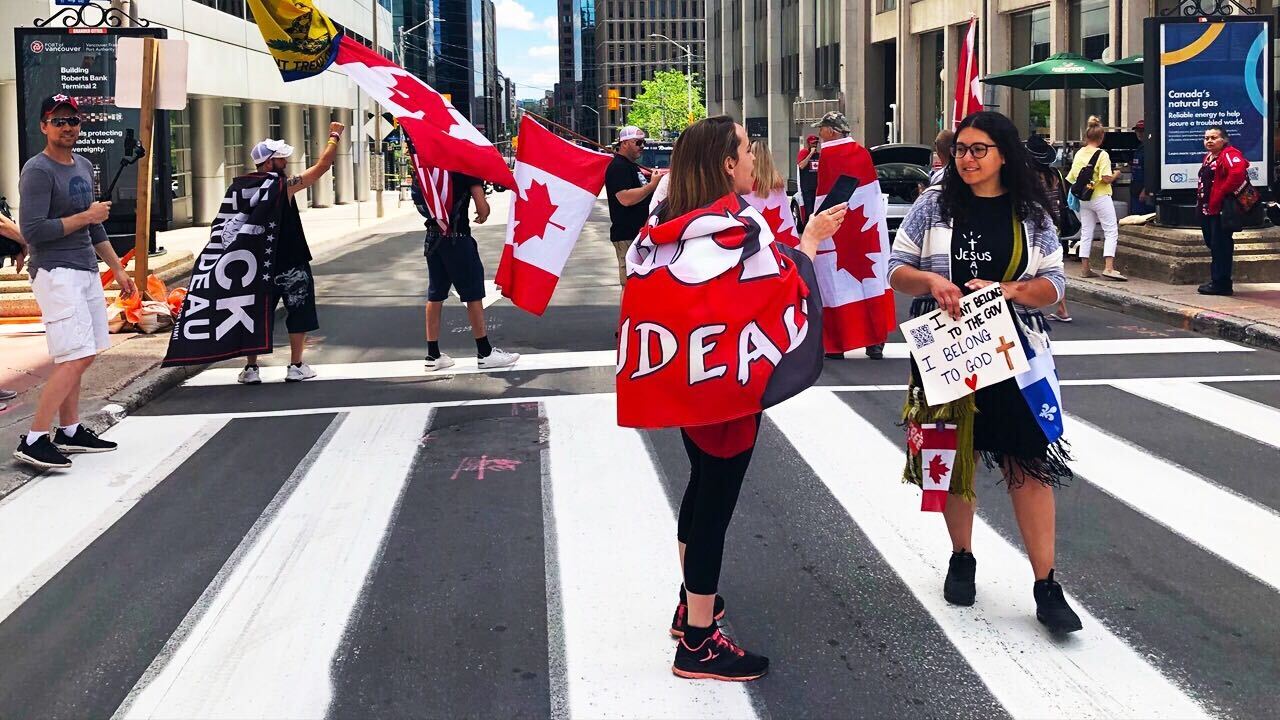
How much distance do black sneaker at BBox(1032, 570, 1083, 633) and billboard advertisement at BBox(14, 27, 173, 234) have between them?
13532 mm

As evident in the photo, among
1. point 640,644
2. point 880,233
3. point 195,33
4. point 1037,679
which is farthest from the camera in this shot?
point 195,33

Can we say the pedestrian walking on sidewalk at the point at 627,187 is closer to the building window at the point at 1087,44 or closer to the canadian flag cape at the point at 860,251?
the canadian flag cape at the point at 860,251

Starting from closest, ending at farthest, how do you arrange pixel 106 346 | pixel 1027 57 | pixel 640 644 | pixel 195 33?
pixel 640 644 < pixel 106 346 < pixel 195 33 < pixel 1027 57

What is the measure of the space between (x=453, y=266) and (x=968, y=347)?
20.6 feet

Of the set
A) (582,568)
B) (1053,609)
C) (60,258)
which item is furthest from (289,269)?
(1053,609)

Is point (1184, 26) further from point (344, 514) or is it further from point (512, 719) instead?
point (512, 719)

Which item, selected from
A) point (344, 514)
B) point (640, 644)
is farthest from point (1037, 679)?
point (344, 514)

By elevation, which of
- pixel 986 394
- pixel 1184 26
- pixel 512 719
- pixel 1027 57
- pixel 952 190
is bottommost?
pixel 512 719

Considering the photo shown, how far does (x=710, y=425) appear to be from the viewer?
418 centimetres

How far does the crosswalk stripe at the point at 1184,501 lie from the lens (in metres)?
5.58

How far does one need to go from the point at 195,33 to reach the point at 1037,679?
3200cm

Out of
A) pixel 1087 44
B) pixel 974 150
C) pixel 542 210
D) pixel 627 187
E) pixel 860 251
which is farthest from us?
pixel 1087 44

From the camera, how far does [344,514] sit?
6.31m

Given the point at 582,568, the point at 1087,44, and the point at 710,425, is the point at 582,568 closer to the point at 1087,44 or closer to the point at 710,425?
the point at 710,425
